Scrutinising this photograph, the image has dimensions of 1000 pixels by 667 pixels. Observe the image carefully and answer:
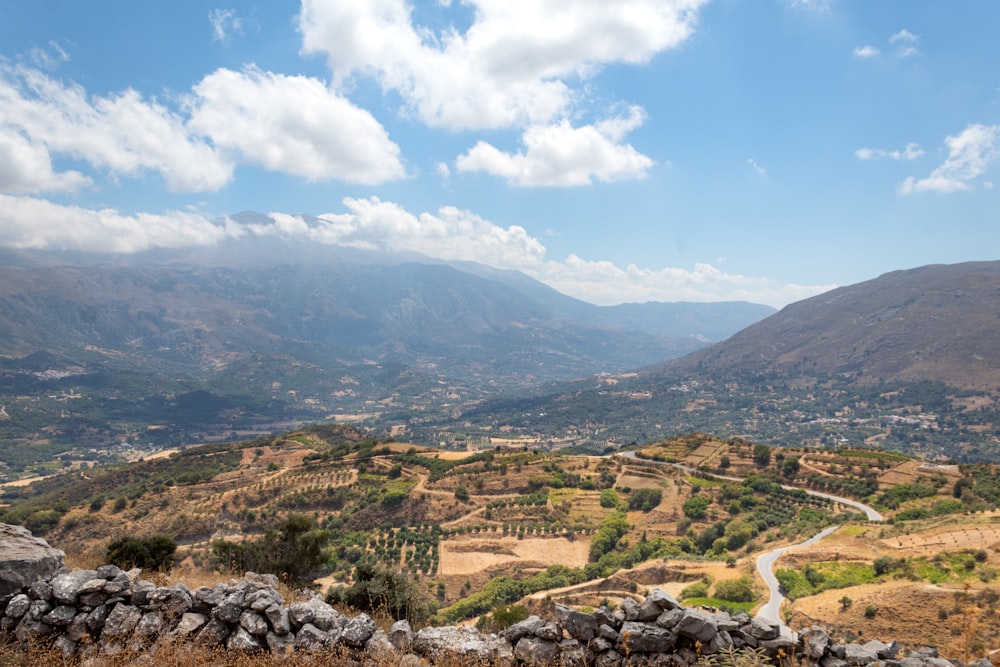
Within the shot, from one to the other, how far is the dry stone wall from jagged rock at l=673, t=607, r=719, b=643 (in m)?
0.02

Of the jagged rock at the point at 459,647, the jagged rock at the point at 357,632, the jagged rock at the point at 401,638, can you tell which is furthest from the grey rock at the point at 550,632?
the jagged rock at the point at 357,632

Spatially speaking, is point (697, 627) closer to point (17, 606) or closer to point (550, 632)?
point (550, 632)

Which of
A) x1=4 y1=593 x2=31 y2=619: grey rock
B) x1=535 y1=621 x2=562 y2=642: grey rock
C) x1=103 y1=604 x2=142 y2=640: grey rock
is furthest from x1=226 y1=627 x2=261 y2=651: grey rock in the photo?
x1=535 y1=621 x2=562 y2=642: grey rock

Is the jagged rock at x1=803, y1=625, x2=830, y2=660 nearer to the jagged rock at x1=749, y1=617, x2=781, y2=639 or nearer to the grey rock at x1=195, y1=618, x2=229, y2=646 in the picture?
the jagged rock at x1=749, y1=617, x2=781, y2=639

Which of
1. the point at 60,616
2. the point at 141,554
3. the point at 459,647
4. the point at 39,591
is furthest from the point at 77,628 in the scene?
the point at 141,554

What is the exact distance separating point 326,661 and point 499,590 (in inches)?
1127

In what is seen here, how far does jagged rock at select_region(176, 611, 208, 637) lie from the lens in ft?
25.5

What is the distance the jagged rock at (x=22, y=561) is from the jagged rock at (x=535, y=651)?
8715mm

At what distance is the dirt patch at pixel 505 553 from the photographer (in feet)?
135

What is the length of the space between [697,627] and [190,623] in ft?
28.3

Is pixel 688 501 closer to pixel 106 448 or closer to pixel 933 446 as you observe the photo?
pixel 933 446

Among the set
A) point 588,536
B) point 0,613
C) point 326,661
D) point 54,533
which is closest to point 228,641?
point 326,661

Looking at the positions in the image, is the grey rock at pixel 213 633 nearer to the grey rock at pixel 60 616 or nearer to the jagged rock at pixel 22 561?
the grey rock at pixel 60 616

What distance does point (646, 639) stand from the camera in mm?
7758
